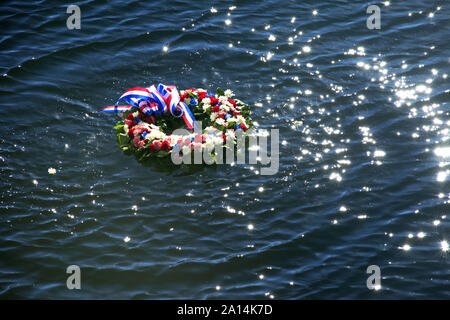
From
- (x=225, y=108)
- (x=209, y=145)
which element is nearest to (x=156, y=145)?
(x=209, y=145)

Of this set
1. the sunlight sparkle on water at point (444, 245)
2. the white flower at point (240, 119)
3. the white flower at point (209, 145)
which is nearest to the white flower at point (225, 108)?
the white flower at point (240, 119)

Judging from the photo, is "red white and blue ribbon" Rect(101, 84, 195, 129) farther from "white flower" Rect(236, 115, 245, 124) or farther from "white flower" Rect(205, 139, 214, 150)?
"white flower" Rect(236, 115, 245, 124)

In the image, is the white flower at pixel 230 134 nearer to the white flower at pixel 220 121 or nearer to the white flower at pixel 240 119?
the white flower at pixel 220 121

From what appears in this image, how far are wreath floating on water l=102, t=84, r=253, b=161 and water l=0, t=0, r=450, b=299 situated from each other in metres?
0.54

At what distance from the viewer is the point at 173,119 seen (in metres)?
15.2

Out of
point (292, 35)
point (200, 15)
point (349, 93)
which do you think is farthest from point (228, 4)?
point (349, 93)

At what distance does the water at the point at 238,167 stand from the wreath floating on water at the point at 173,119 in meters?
0.54

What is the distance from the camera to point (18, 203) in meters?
12.9

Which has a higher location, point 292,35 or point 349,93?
point 292,35

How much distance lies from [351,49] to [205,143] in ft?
22.2

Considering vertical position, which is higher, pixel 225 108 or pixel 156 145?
pixel 225 108

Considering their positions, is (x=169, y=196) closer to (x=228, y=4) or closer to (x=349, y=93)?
(x=349, y=93)

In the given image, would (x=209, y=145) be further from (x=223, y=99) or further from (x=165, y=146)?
Result: (x=223, y=99)

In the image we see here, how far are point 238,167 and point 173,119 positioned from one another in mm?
2189
